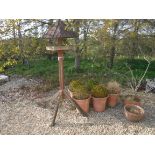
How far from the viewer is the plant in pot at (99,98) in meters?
4.89

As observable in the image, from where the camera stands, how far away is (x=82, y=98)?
15.9 feet

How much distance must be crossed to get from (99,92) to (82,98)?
36cm

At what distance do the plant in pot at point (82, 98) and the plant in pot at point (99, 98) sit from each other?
154mm

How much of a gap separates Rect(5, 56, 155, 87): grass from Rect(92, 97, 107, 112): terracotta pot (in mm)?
1546

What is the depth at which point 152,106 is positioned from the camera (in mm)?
5262

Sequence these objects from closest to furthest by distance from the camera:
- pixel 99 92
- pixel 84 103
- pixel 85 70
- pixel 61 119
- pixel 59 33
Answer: pixel 59 33
pixel 61 119
pixel 84 103
pixel 99 92
pixel 85 70

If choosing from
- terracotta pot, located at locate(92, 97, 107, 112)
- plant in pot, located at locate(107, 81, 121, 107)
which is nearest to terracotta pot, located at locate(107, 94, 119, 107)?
plant in pot, located at locate(107, 81, 121, 107)

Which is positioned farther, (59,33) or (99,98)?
(99,98)

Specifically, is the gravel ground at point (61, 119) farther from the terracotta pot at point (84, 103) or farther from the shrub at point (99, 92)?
the shrub at point (99, 92)

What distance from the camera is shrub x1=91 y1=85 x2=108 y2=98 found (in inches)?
194

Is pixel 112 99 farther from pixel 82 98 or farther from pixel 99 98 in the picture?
pixel 82 98

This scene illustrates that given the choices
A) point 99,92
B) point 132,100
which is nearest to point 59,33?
point 99,92

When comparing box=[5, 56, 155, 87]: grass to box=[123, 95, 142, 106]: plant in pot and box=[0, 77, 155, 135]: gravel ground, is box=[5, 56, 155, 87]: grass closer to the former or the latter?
box=[0, 77, 155, 135]: gravel ground
